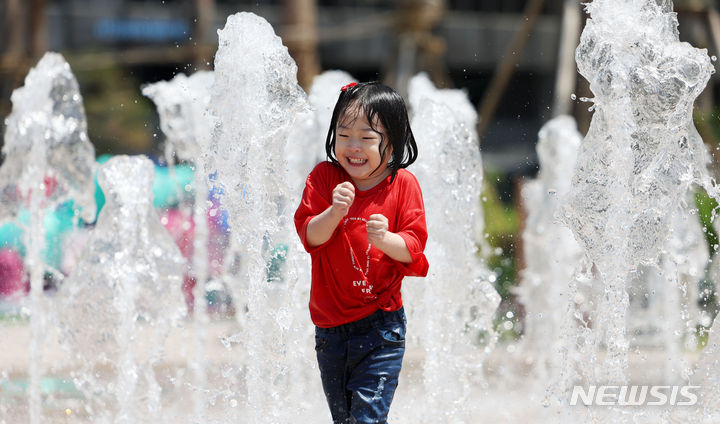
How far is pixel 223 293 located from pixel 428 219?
11.4 ft

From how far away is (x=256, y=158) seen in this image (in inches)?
122

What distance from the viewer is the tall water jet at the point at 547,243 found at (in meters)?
5.80

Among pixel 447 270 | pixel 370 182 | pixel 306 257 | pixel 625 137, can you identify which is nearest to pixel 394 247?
pixel 370 182

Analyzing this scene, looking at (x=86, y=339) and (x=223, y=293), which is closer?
(x=86, y=339)

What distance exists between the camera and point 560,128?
6152 millimetres

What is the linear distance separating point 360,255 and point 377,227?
0.49ft

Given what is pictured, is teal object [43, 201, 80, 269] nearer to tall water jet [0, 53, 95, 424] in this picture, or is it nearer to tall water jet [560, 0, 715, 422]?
tall water jet [0, 53, 95, 424]

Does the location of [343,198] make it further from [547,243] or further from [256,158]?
[547,243]

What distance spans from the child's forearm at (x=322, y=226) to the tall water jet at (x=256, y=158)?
79 cm

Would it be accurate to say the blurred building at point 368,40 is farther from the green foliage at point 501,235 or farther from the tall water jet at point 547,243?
the tall water jet at point 547,243

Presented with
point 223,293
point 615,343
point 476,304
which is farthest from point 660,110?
point 223,293

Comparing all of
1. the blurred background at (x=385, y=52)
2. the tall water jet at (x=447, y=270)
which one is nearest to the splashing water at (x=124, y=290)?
the blurred background at (x=385, y=52)

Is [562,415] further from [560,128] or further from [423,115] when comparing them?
[560,128]

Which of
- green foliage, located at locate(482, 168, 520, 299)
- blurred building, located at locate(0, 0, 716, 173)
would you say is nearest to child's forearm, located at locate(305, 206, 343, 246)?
green foliage, located at locate(482, 168, 520, 299)
